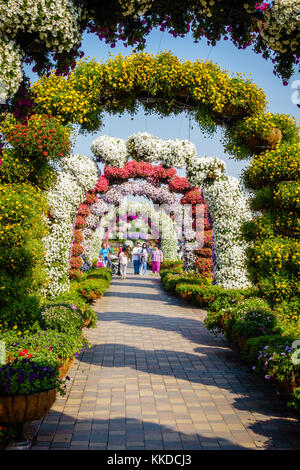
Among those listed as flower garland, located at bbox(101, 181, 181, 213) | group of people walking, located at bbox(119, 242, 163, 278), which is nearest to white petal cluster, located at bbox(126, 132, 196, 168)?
flower garland, located at bbox(101, 181, 181, 213)

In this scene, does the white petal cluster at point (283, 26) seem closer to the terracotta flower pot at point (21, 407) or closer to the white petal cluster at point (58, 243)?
the terracotta flower pot at point (21, 407)

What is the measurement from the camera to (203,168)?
14.2 metres

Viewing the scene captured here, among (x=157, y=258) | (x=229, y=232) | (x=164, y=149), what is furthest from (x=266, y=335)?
(x=157, y=258)

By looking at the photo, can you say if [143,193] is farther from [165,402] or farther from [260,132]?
[165,402]

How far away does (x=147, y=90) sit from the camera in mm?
8578

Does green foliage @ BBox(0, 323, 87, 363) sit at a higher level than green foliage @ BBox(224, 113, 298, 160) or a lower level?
lower

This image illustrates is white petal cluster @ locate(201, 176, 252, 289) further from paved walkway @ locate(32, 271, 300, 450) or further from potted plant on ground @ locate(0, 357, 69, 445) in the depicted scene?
potted plant on ground @ locate(0, 357, 69, 445)

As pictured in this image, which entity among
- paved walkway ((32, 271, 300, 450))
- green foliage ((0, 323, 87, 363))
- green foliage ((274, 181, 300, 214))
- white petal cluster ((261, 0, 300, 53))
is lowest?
paved walkway ((32, 271, 300, 450))

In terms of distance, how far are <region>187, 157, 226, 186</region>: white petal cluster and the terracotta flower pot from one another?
33.4 ft

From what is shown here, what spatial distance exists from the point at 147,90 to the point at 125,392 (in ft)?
18.8

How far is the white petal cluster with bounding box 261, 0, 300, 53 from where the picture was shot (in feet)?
12.4

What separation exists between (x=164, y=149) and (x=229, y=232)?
19.2 feet

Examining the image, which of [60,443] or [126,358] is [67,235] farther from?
[60,443]
